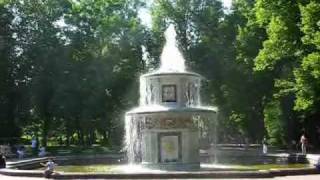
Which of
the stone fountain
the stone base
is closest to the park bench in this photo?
the stone fountain

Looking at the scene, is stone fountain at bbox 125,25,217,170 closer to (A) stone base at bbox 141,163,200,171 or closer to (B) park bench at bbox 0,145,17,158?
(A) stone base at bbox 141,163,200,171

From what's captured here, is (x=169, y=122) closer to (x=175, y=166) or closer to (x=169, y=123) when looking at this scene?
(x=169, y=123)

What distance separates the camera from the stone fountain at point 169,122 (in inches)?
1030

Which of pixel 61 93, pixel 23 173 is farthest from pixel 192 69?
pixel 23 173

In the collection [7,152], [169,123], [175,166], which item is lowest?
[175,166]

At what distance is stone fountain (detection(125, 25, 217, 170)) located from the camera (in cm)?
2616

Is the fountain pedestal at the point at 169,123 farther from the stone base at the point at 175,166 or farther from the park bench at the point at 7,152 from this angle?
the park bench at the point at 7,152

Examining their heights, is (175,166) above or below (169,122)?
below

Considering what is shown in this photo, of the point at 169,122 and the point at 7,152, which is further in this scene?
the point at 7,152

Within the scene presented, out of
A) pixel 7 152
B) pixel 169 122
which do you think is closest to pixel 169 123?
pixel 169 122

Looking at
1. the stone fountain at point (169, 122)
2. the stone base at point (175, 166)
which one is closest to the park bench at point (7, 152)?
the stone fountain at point (169, 122)

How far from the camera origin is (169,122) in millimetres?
26172

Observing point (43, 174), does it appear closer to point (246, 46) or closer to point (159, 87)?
point (159, 87)

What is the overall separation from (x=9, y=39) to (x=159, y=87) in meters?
35.4
